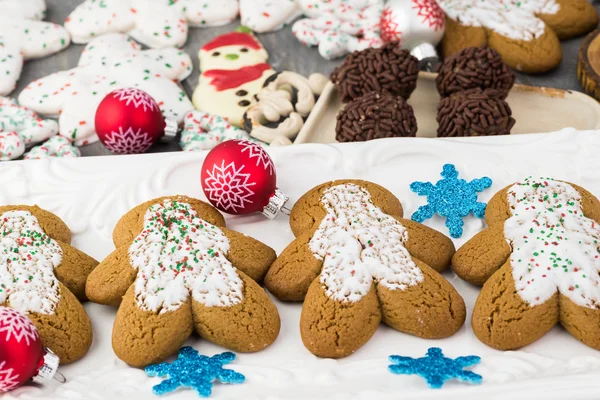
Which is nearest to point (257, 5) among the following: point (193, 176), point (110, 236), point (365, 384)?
point (193, 176)

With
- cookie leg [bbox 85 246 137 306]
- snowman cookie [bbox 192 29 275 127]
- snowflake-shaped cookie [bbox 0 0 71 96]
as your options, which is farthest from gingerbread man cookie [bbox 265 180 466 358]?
snowflake-shaped cookie [bbox 0 0 71 96]

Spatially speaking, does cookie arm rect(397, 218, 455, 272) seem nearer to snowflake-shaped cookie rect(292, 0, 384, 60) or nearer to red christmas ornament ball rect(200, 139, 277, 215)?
red christmas ornament ball rect(200, 139, 277, 215)

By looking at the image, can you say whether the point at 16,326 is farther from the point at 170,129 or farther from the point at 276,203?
the point at 170,129

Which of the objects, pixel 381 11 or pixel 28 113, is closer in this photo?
pixel 28 113

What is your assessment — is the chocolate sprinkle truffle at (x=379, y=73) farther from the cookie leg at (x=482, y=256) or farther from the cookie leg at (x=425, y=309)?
the cookie leg at (x=425, y=309)

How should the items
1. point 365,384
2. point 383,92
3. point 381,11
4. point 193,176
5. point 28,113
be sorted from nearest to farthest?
point 365,384, point 193,176, point 383,92, point 28,113, point 381,11

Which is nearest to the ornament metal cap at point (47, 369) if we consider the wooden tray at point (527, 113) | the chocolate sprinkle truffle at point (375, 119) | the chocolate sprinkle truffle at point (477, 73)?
the chocolate sprinkle truffle at point (375, 119)

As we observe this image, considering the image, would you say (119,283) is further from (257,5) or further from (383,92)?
(257,5)
